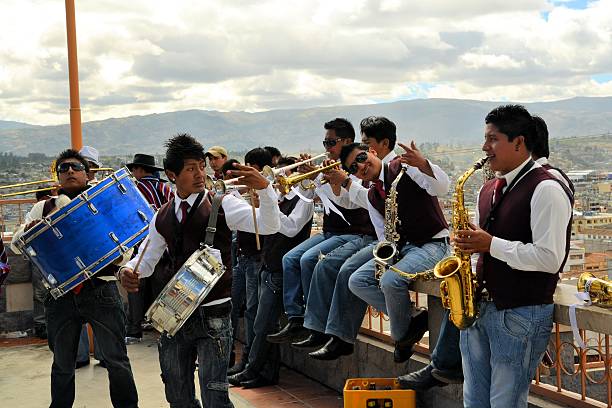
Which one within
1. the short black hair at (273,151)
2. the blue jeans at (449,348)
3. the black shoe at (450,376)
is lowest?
the black shoe at (450,376)

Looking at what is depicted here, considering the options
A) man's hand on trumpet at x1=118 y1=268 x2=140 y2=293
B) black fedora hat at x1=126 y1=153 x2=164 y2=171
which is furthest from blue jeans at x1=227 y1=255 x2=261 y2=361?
man's hand on trumpet at x1=118 y1=268 x2=140 y2=293

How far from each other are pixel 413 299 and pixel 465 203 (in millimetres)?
1699

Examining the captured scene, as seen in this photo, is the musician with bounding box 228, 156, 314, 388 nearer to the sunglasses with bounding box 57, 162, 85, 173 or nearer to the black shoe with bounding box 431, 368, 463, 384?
the sunglasses with bounding box 57, 162, 85, 173

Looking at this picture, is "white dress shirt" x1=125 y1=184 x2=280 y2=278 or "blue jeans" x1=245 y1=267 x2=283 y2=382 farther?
"blue jeans" x1=245 y1=267 x2=283 y2=382

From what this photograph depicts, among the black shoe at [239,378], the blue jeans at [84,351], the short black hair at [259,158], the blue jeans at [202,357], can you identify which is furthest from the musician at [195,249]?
the blue jeans at [84,351]

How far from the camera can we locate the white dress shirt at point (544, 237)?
12.6 feet

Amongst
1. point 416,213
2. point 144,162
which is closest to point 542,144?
point 416,213

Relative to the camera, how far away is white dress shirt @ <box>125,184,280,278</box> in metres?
4.71

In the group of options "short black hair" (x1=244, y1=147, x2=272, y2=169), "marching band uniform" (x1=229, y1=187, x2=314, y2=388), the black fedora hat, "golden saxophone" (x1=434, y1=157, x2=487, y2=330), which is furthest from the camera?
the black fedora hat

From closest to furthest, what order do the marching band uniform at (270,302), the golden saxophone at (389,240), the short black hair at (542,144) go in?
1. the short black hair at (542,144)
2. the golden saxophone at (389,240)
3. the marching band uniform at (270,302)

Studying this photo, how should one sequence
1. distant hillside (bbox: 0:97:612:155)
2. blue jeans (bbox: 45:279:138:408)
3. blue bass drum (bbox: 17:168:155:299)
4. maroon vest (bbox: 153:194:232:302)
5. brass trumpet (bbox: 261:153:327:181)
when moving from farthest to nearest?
1. distant hillside (bbox: 0:97:612:155)
2. blue jeans (bbox: 45:279:138:408)
3. blue bass drum (bbox: 17:168:155:299)
4. brass trumpet (bbox: 261:153:327:181)
5. maroon vest (bbox: 153:194:232:302)

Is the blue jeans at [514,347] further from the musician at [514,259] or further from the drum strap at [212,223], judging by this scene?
the drum strap at [212,223]

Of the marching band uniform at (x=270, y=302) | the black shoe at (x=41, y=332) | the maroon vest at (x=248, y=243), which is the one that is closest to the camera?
the marching band uniform at (x=270, y=302)

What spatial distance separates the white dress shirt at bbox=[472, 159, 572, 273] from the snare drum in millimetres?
1671
